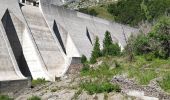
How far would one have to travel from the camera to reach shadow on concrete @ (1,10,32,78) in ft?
120

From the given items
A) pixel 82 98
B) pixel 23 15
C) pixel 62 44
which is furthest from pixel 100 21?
pixel 82 98

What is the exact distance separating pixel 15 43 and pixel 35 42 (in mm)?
2162

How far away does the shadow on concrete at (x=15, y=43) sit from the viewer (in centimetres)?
3666

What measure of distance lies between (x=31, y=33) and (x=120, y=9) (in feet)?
210

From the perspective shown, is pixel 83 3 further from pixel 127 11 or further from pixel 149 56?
pixel 149 56

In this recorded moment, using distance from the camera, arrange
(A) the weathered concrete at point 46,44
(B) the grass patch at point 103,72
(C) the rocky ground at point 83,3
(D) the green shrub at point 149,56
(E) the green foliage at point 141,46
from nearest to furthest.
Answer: (B) the grass patch at point 103,72, (D) the green shrub at point 149,56, (E) the green foliage at point 141,46, (A) the weathered concrete at point 46,44, (C) the rocky ground at point 83,3

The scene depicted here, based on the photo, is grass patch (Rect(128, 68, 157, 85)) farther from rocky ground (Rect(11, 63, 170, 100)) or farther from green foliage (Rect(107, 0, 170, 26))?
green foliage (Rect(107, 0, 170, 26))

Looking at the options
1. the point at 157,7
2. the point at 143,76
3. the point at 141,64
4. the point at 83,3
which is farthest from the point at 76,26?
the point at 83,3

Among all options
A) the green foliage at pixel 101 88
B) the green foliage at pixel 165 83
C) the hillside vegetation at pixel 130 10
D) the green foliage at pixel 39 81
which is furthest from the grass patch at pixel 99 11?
the green foliage at pixel 165 83

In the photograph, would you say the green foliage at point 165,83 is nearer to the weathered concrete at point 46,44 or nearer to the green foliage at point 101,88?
the green foliage at point 101,88

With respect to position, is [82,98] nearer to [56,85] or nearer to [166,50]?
[56,85]

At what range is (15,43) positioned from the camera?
37281 millimetres

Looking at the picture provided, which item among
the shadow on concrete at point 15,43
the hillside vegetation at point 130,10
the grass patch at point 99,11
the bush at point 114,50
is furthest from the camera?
the grass patch at point 99,11

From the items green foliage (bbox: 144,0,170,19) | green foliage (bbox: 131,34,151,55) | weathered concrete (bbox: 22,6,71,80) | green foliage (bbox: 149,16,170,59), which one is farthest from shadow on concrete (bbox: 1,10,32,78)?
green foliage (bbox: 144,0,170,19)
